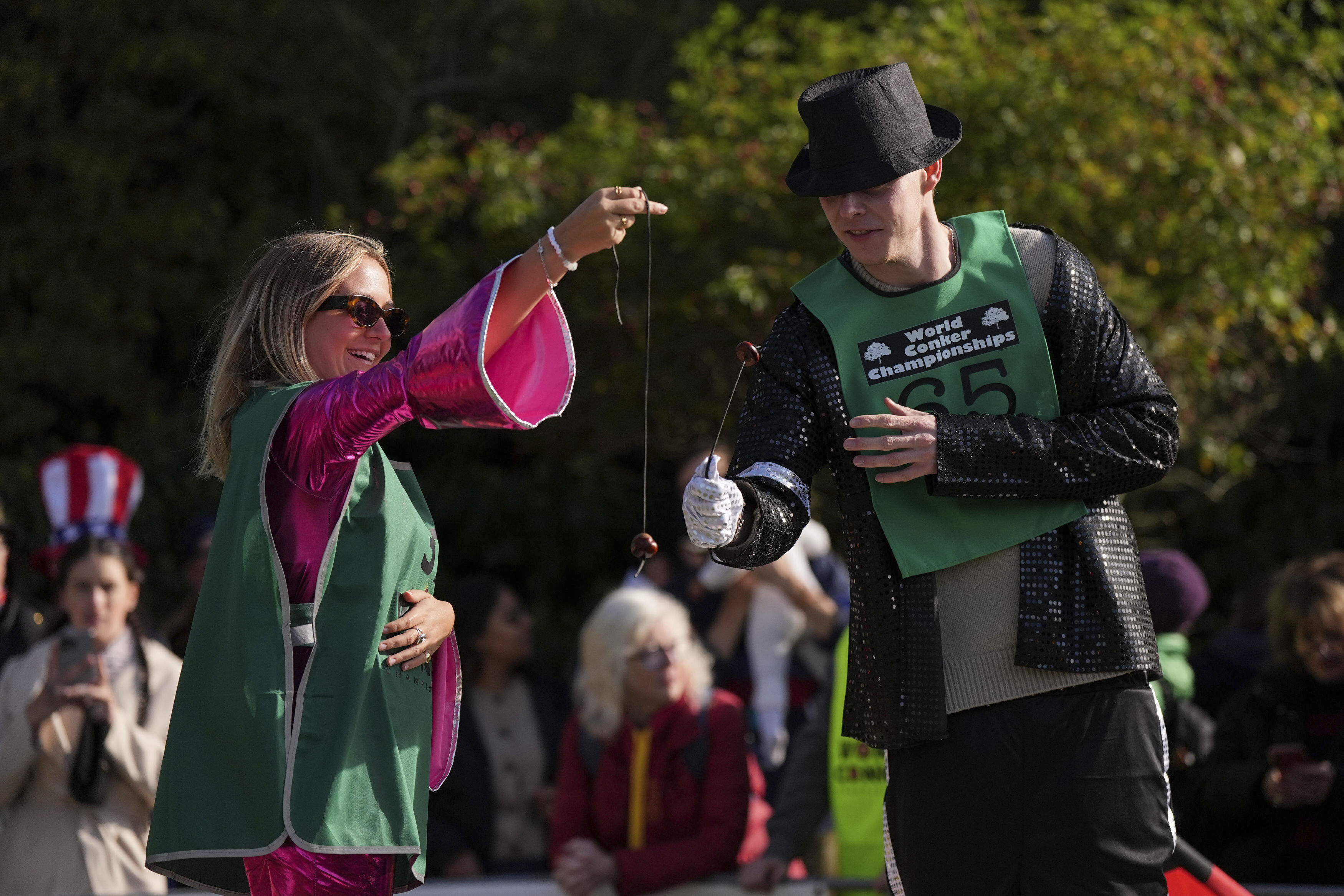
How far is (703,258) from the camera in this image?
805cm

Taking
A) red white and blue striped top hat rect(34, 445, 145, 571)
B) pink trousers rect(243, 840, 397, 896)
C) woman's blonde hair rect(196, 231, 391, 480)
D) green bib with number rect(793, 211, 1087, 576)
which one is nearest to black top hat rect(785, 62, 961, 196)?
green bib with number rect(793, 211, 1087, 576)

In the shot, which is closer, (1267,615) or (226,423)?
(226,423)

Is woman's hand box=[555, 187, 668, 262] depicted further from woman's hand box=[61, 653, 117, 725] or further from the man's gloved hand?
woman's hand box=[61, 653, 117, 725]

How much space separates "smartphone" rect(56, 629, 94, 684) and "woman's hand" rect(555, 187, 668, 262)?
2.75 meters

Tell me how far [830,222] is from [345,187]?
905 cm

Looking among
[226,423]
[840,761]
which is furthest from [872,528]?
[840,761]

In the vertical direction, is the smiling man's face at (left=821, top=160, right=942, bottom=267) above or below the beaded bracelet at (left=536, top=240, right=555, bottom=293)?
above

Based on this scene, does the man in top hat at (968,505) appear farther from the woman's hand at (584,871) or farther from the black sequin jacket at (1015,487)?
the woman's hand at (584,871)

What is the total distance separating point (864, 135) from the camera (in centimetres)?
249

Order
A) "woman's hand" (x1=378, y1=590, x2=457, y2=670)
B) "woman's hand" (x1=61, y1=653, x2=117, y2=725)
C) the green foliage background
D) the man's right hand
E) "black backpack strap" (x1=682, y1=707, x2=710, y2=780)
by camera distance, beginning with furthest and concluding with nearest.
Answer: the green foliage background → "black backpack strap" (x1=682, y1=707, x2=710, y2=780) → the man's right hand → "woman's hand" (x1=61, y1=653, x2=117, y2=725) → "woman's hand" (x1=378, y1=590, x2=457, y2=670)

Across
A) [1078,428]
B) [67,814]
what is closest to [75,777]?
[67,814]

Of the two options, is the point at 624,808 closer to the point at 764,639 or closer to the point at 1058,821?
the point at 764,639

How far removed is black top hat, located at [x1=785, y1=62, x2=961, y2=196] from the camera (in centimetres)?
248

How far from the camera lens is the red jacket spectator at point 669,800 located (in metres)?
4.62
